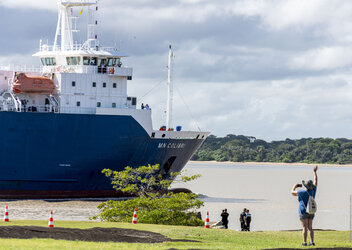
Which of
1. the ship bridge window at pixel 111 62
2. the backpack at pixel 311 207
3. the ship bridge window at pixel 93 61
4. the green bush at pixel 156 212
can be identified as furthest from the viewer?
the ship bridge window at pixel 111 62

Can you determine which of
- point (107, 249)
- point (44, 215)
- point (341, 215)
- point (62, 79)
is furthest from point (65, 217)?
point (107, 249)

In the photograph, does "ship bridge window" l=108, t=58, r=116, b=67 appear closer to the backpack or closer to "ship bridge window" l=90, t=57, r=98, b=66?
"ship bridge window" l=90, t=57, r=98, b=66

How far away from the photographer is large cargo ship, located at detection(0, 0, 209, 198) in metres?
49.7

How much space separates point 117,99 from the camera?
53.8 meters

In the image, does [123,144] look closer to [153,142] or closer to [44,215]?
[153,142]

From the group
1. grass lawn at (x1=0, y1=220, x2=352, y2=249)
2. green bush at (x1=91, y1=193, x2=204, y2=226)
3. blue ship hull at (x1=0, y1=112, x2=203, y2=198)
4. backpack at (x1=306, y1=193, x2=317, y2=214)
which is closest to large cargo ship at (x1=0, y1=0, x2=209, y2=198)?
blue ship hull at (x1=0, y1=112, x2=203, y2=198)

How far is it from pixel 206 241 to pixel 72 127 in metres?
28.3

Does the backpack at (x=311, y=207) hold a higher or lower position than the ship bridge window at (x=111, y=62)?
lower

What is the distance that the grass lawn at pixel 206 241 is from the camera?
65.8ft

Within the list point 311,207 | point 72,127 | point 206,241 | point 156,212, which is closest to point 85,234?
point 206,241

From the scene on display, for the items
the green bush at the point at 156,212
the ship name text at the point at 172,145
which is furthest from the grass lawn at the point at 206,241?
the ship name text at the point at 172,145

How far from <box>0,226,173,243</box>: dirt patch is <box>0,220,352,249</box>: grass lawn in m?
0.81

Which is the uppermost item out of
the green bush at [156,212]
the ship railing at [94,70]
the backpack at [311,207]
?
the ship railing at [94,70]

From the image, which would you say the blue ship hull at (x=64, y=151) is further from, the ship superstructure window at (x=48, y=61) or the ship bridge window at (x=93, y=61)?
the ship superstructure window at (x=48, y=61)
